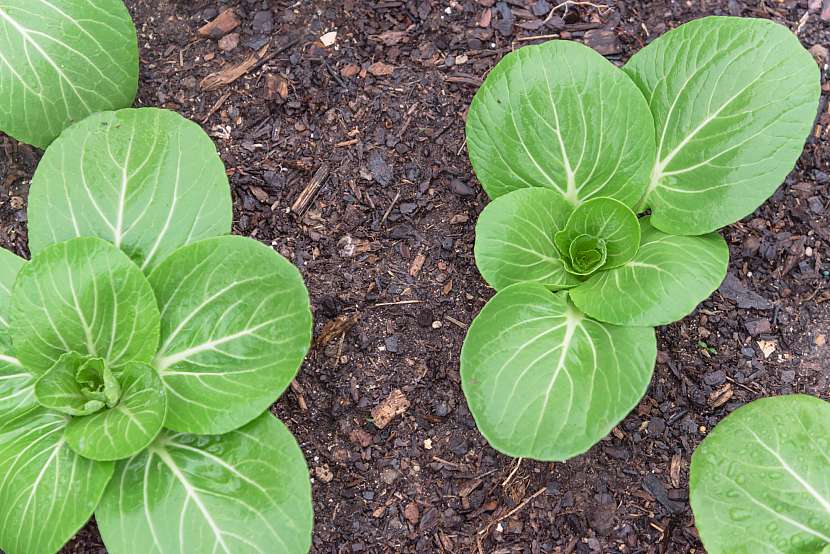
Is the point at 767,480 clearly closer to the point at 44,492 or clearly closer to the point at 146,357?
the point at 146,357

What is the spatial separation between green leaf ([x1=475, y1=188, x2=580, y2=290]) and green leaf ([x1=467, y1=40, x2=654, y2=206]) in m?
0.15

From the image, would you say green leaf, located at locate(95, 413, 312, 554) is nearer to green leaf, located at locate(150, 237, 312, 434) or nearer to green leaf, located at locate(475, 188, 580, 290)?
green leaf, located at locate(150, 237, 312, 434)

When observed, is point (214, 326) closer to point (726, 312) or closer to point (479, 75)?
point (479, 75)

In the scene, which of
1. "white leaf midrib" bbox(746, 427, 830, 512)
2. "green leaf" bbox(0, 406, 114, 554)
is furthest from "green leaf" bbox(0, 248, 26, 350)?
"white leaf midrib" bbox(746, 427, 830, 512)

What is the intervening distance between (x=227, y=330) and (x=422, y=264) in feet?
3.52

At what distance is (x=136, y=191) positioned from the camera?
2.94 m

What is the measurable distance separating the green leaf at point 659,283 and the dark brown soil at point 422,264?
611 millimetres

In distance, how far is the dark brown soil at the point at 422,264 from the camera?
11.0 feet

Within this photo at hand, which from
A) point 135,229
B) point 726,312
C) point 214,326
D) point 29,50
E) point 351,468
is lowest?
point 351,468

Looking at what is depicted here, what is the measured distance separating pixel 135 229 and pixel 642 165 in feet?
6.53

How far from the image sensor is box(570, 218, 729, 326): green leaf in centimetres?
279

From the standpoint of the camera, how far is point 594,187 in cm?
314

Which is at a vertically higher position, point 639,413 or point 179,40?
point 179,40

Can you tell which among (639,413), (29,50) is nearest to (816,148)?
(639,413)
